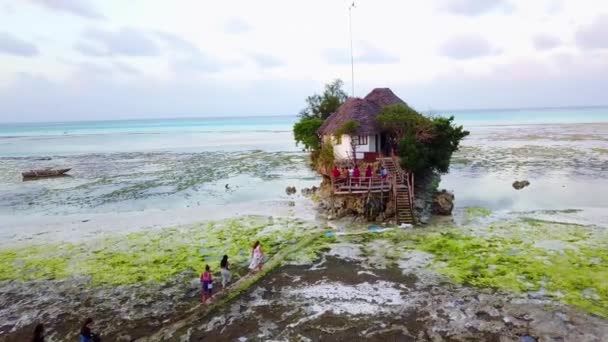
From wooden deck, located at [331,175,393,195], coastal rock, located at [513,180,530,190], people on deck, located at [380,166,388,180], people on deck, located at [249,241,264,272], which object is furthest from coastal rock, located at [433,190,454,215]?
people on deck, located at [249,241,264,272]

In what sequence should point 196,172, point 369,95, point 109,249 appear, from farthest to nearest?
point 196,172, point 369,95, point 109,249

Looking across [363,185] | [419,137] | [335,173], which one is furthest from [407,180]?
[419,137]

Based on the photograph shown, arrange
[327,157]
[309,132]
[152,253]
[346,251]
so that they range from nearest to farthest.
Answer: [346,251], [152,253], [327,157], [309,132]

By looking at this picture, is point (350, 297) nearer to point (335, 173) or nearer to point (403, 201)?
point (403, 201)

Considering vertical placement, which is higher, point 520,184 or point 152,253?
point 520,184

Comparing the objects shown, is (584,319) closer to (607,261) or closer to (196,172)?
(607,261)

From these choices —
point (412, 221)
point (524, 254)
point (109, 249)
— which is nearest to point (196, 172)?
point (109, 249)

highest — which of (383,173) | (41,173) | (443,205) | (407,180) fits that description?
(383,173)
